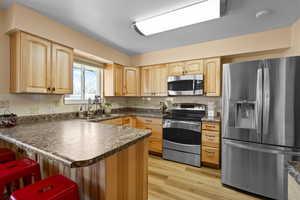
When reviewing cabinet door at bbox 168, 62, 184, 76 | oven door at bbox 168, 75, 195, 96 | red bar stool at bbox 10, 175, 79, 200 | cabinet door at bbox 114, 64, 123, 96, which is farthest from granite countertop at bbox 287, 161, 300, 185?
cabinet door at bbox 114, 64, 123, 96

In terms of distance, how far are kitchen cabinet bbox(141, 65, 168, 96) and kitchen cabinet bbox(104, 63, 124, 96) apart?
59cm

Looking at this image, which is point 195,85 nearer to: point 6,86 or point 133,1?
point 133,1

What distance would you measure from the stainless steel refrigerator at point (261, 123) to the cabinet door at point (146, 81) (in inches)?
72.4

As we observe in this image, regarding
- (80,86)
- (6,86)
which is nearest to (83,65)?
(80,86)

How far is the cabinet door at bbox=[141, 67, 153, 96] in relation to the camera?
3.46 metres

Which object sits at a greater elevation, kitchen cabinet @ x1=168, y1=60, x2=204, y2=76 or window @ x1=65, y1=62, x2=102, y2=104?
kitchen cabinet @ x1=168, y1=60, x2=204, y2=76

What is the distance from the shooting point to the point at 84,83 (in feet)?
9.82

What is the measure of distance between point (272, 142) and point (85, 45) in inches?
124

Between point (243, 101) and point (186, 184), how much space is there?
1434 mm

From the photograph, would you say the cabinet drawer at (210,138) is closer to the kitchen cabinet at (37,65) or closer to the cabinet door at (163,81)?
the cabinet door at (163,81)

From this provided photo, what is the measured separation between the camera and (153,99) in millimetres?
3713

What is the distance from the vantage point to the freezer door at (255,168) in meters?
1.63

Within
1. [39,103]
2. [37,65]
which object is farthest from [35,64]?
[39,103]

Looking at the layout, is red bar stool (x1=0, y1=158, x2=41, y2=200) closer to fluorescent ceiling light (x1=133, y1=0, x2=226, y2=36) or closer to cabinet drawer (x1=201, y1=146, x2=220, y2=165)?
fluorescent ceiling light (x1=133, y1=0, x2=226, y2=36)
